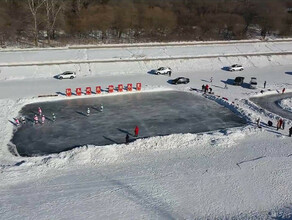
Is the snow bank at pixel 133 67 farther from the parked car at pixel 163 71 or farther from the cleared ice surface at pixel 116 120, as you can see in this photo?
the cleared ice surface at pixel 116 120

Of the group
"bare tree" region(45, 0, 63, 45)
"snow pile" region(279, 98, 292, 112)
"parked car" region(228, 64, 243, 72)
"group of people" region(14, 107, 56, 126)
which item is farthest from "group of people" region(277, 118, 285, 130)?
"bare tree" region(45, 0, 63, 45)

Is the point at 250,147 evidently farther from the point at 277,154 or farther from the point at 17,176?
the point at 17,176

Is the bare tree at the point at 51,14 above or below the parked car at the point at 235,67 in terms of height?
above

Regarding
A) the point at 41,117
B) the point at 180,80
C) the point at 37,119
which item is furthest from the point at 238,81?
the point at 37,119

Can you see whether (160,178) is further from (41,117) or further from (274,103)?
(274,103)

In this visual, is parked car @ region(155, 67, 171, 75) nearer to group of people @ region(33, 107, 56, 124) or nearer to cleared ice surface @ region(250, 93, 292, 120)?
cleared ice surface @ region(250, 93, 292, 120)

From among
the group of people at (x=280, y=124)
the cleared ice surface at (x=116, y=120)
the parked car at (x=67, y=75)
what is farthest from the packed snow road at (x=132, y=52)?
the group of people at (x=280, y=124)

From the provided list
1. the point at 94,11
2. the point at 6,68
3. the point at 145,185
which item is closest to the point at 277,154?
the point at 145,185
